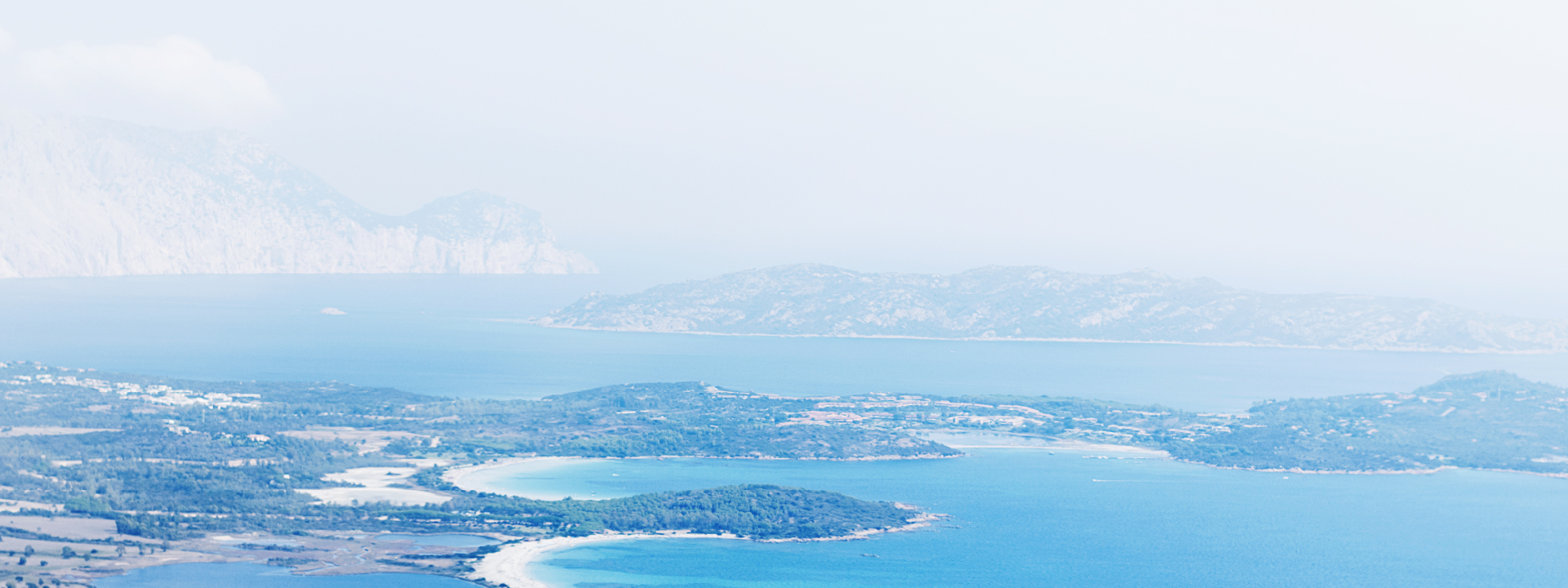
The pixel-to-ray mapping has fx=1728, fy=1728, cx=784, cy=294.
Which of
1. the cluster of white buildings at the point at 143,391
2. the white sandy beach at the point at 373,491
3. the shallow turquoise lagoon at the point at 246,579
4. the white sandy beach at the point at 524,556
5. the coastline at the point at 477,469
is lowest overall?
the shallow turquoise lagoon at the point at 246,579

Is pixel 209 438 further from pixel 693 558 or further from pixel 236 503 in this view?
pixel 693 558

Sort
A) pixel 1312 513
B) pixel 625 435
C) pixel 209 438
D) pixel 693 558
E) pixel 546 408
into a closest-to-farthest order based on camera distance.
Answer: pixel 693 558
pixel 1312 513
pixel 209 438
pixel 625 435
pixel 546 408

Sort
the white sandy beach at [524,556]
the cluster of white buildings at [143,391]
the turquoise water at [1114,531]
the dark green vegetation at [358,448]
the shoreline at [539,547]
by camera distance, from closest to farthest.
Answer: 1. the white sandy beach at [524,556]
2. the shoreline at [539,547]
3. the turquoise water at [1114,531]
4. the dark green vegetation at [358,448]
5. the cluster of white buildings at [143,391]

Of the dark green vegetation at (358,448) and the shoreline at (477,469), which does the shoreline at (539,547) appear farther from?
the shoreline at (477,469)

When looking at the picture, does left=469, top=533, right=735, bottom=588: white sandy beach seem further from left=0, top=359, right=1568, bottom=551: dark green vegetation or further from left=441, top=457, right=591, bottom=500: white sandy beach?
left=441, top=457, right=591, bottom=500: white sandy beach

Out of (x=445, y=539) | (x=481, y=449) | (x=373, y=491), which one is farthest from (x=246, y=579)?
(x=481, y=449)

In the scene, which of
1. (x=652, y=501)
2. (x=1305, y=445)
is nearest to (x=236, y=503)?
(x=652, y=501)

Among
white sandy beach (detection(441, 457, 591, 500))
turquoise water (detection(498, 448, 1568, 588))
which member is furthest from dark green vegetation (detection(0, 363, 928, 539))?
turquoise water (detection(498, 448, 1568, 588))

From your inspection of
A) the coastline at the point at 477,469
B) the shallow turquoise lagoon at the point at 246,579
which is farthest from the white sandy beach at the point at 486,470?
the shallow turquoise lagoon at the point at 246,579
